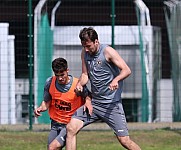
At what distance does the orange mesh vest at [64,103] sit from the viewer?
955 centimetres

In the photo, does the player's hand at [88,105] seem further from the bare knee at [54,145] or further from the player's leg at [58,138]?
the bare knee at [54,145]

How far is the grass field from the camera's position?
41.5 ft

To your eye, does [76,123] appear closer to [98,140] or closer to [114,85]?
[114,85]

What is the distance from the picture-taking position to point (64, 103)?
9.58 m

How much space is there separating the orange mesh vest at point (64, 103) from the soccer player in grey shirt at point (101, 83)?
93mm

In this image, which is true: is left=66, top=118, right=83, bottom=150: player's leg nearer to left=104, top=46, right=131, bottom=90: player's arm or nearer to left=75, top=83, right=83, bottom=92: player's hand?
left=75, top=83, right=83, bottom=92: player's hand

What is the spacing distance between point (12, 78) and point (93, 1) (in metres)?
2.54

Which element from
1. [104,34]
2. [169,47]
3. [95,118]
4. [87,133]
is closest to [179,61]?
[169,47]

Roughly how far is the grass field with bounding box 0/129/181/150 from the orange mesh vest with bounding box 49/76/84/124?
2.92m

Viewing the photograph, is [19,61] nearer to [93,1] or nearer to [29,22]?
[29,22]

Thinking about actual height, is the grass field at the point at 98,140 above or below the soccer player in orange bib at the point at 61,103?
below

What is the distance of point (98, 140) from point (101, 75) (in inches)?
152

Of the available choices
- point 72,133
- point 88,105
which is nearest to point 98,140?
point 88,105

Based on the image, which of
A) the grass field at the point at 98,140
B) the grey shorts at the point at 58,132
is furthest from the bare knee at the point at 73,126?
the grass field at the point at 98,140
